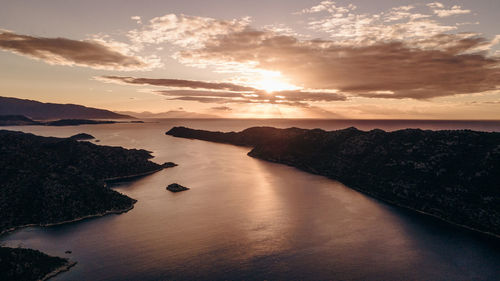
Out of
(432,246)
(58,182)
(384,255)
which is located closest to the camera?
(384,255)

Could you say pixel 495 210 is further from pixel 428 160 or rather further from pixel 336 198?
pixel 336 198

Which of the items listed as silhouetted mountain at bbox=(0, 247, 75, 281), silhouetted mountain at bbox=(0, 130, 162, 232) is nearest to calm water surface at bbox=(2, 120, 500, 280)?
silhouetted mountain at bbox=(0, 247, 75, 281)

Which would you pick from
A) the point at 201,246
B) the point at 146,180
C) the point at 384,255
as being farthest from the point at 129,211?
the point at 384,255

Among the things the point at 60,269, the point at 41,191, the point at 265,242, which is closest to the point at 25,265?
the point at 60,269

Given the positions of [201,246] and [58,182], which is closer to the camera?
[201,246]

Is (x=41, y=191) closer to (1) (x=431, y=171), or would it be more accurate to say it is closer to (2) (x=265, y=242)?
(2) (x=265, y=242)

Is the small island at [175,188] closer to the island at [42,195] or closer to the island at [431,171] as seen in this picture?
the island at [42,195]

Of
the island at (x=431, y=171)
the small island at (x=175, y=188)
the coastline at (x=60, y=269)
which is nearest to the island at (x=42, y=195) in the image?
the coastline at (x=60, y=269)

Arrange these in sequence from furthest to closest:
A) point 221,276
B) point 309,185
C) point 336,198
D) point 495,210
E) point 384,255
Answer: point 309,185 → point 336,198 → point 495,210 → point 384,255 → point 221,276

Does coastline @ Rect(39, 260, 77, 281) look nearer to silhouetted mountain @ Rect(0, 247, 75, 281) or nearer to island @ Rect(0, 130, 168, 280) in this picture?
silhouetted mountain @ Rect(0, 247, 75, 281)
